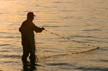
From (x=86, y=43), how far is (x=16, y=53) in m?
5.50

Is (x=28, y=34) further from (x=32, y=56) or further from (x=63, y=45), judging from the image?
(x=63, y=45)

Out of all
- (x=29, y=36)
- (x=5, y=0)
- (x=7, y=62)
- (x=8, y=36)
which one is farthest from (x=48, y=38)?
(x=5, y=0)

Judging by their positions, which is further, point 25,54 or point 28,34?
point 25,54

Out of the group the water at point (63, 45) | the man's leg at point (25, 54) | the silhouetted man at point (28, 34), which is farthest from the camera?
the water at point (63, 45)

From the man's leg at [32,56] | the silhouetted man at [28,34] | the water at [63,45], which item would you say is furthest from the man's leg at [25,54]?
the water at [63,45]

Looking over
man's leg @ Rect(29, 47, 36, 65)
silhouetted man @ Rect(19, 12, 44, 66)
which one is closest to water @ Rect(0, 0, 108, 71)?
man's leg @ Rect(29, 47, 36, 65)

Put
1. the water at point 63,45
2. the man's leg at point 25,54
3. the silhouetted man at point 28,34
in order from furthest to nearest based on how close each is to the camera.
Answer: the water at point 63,45
the man's leg at point 25,54
the silhouetted man at point 28,34

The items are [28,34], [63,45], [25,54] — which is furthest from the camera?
[63,45]

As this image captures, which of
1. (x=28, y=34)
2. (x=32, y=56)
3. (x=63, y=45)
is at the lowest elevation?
(x=63, y=45)

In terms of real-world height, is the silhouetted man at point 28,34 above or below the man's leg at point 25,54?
above

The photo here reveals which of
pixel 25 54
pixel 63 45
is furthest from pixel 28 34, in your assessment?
pixel 63 45

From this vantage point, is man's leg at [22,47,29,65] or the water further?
the water

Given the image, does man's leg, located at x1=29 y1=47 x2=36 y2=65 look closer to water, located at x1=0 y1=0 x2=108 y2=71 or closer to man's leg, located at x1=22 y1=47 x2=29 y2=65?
man's leg, located at x1=22 y1=47 x2=29 y2=65

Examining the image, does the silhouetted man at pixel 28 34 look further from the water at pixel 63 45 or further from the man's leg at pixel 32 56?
the water at pixel 63 45
